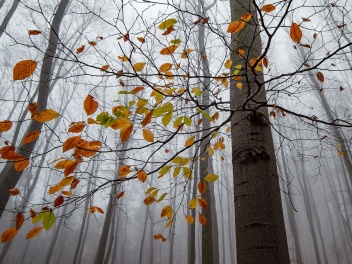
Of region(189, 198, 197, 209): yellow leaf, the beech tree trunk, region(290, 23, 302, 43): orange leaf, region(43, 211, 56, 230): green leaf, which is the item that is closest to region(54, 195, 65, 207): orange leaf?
region(43, 211, 56, 230): green leaf

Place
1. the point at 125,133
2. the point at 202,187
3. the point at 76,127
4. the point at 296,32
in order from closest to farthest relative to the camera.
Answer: the point at 296,32 < the point at 125,133 < the point at 76,127 < the point at 202,187

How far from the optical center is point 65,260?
25.9 metres

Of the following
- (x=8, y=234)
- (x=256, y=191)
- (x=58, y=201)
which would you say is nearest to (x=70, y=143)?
(x=58, y=201)

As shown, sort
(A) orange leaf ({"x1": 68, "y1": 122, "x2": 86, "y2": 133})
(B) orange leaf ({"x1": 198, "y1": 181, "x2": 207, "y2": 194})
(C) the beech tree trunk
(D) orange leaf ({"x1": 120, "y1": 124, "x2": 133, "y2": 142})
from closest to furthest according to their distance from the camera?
(C) the beech tree trunk, (D) orange leaf ({"x1": 120, "y1": 124, "x2": 133, "y2": 142}), (A) orange leaf ({"x1": 68, "y1": 122, "x2": 86, "y2": 133}), (B) orange leaf ({"x1": 198, "y1": 181, "x2": 207, "y2": 194})

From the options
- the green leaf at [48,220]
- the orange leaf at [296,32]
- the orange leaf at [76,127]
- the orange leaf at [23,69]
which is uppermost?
the orange leaf at [296,32]

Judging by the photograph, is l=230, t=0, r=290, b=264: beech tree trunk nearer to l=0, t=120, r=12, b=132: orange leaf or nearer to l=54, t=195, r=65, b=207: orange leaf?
l=54, t=195, r=65, b=207: orange leaf

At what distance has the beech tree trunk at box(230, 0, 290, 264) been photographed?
3.02ft

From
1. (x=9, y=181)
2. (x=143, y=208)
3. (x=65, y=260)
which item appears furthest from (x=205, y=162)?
(x=143, y=208)

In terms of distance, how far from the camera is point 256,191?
103 cm

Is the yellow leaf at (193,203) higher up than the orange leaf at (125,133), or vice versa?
the orange leaf at (125,133)

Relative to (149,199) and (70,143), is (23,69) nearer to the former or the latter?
(70,143)

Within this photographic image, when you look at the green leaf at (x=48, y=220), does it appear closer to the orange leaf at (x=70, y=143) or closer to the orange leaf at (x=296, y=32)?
the orange leaf at (x=70, y=143)

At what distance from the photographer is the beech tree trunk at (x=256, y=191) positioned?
3.02ft

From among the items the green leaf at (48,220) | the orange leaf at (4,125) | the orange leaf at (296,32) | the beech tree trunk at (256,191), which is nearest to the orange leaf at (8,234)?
the green leaf at (48,220)
